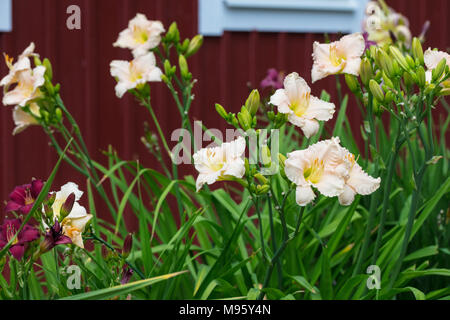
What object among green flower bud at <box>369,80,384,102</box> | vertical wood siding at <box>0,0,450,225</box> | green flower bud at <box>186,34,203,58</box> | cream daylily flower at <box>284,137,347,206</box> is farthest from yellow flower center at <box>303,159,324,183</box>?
vertical wood siding at <box>0,0,450,225</box>

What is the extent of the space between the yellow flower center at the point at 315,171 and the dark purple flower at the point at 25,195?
45 centimetres

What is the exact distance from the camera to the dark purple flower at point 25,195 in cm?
104

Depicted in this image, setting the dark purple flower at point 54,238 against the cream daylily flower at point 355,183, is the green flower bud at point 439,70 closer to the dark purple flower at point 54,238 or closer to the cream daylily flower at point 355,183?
the cream daylily flower at point 355,183

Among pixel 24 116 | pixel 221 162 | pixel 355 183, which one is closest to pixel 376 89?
pixel 355 183

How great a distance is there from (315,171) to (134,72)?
2.33 ft

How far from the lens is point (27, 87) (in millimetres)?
1510

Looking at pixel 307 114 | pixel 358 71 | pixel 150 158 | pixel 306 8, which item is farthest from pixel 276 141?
pixel 306 8

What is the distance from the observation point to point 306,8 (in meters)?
3.21

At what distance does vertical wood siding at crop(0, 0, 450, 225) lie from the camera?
8.96ft

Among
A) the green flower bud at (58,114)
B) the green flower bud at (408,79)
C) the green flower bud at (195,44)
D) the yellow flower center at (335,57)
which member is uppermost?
the green flower bud at (195,44)

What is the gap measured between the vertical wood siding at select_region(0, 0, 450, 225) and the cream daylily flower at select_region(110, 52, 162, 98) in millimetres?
1229

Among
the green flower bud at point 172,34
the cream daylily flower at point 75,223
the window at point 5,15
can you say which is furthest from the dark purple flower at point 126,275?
the window at point 5,15

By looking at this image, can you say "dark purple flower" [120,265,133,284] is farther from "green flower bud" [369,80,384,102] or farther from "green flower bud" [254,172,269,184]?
"green flower bud" [369,80,384,102]

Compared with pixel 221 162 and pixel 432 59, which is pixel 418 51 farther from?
pixel 221 162
